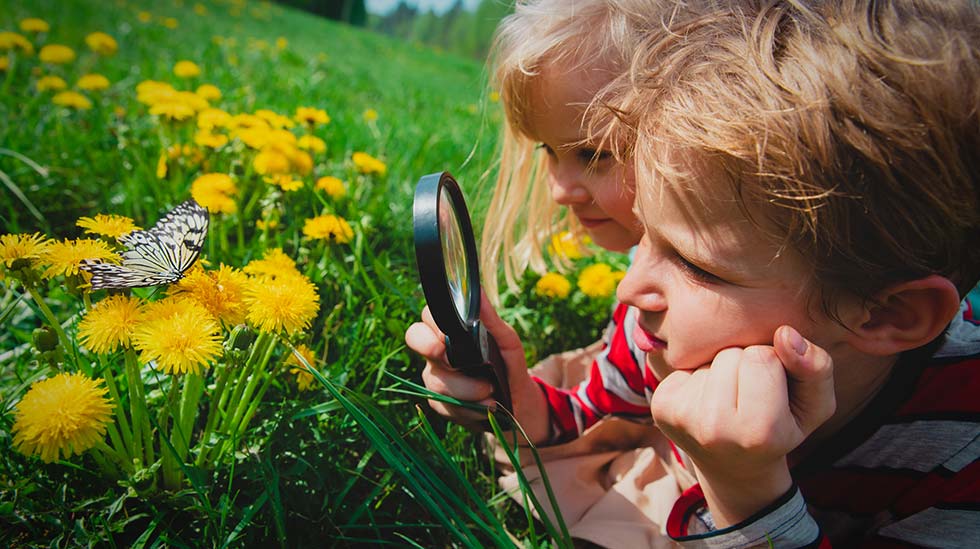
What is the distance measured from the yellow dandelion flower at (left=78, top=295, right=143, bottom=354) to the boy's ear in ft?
4.20

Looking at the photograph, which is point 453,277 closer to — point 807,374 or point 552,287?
point 807,374

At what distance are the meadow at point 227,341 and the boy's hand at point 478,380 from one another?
12 centimetres

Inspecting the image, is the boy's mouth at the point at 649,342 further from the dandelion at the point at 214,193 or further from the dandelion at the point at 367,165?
the dandelion at the point at 367,165

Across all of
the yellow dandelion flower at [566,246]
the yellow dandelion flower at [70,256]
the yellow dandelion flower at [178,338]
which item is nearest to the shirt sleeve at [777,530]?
the yellow dandelion flower at [178,338]

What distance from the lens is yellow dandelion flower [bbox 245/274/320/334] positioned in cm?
109

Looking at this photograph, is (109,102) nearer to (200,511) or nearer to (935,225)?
(200,511)

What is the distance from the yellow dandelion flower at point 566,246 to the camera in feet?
7.82

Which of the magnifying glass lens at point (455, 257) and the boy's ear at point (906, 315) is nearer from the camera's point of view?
the boy's ear at point (906, 315)

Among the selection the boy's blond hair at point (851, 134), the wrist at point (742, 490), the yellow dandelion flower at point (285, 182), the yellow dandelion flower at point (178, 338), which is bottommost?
the wrist at point (742, 490)

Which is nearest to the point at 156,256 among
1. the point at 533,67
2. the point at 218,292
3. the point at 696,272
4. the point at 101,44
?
the point at 218,292

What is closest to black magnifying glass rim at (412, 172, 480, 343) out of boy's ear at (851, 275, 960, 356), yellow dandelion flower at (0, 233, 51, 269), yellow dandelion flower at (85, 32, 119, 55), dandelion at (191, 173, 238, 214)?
yellow dandelion flower at (0, 233, 51, 269)

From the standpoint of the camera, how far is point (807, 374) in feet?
3.47

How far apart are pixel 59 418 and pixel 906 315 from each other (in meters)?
1.42

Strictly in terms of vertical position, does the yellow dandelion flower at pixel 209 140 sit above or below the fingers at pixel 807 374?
below
